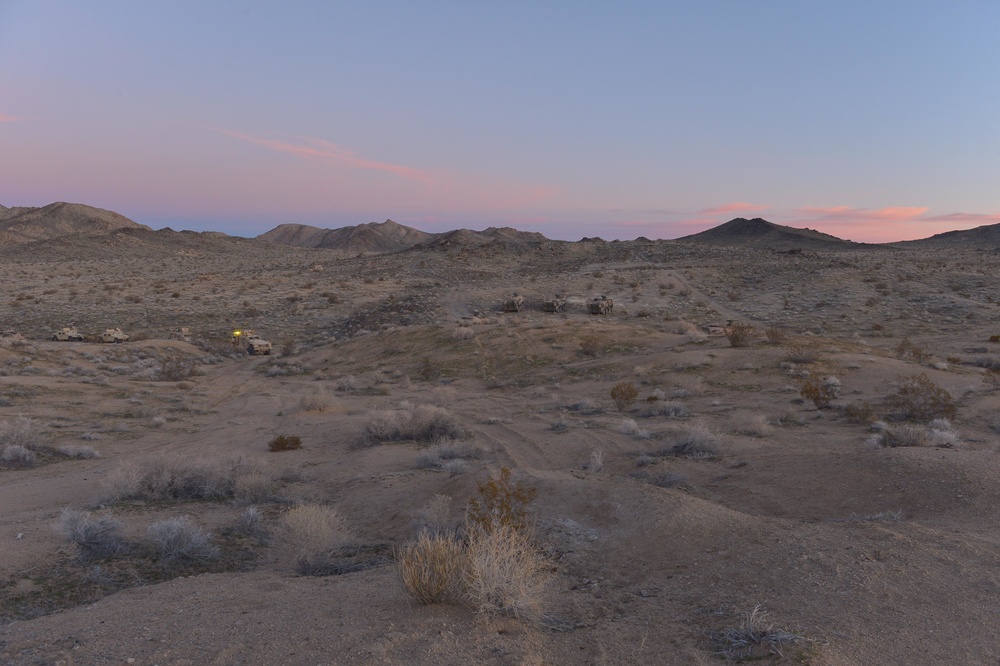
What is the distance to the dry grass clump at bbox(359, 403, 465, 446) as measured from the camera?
12930mm

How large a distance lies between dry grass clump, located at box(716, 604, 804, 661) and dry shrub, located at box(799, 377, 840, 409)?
1050 centimetres

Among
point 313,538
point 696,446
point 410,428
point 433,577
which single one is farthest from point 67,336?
point 433,577

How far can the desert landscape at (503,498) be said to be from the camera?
15.8 feet

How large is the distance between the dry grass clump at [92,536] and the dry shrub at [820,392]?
13.1 metres

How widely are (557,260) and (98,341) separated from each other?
43682mm

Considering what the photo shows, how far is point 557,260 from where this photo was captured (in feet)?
209

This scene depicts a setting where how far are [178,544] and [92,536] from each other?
3.22 ft

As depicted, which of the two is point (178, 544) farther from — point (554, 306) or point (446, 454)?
point (554, 306)

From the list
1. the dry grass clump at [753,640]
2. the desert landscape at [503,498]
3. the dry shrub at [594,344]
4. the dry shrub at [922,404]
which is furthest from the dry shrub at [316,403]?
the dry grass clump at [753,640]

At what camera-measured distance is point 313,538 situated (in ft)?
23.0

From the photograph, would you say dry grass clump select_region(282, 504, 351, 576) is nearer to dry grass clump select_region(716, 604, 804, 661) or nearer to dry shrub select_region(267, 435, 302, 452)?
dry grass clump select_region(716, 604, 804, 661)

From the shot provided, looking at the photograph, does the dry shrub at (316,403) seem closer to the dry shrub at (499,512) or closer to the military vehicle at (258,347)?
the dry shrub at (499,512)

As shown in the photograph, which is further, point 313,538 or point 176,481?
point 176,481

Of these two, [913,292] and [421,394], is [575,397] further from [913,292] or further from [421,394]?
[913,292]
